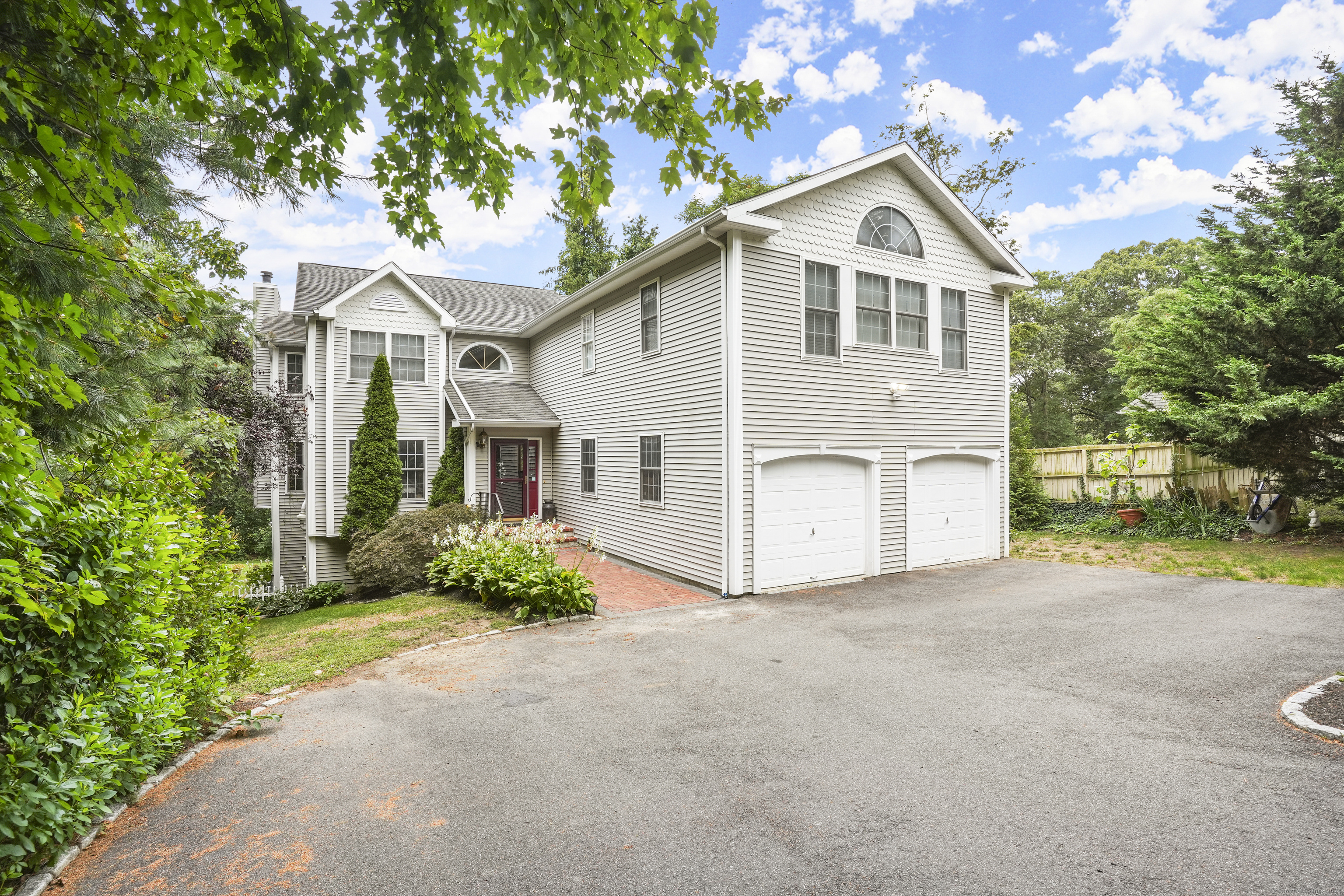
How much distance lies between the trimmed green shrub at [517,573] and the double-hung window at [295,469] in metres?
7.41

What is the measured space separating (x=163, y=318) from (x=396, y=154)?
10.4 ft

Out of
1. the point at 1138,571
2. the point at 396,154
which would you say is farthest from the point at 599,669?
the point at 1138,571

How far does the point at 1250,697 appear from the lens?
521 centimetres

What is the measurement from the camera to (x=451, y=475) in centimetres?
1488

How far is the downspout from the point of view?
9.55m

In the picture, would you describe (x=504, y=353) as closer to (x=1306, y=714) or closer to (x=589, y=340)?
(x=589, y=340)

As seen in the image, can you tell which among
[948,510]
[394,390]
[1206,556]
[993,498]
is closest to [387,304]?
[394,390]

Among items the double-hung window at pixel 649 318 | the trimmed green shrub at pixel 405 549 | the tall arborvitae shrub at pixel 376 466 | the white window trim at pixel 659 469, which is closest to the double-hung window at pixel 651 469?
the white window trim at pixel 659 469

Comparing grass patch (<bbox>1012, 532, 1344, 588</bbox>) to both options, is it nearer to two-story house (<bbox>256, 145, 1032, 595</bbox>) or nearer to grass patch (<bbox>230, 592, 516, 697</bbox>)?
two-story house (<bbox>256, 145, 1032, 595</bbox>)

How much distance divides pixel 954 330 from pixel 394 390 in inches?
515

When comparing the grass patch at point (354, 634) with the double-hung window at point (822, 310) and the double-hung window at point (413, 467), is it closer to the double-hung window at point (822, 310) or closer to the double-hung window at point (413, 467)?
the double-hung window at point (413, 467)

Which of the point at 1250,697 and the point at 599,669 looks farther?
the point at 599,669

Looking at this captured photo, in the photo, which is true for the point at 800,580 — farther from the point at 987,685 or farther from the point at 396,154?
the point at 396,154

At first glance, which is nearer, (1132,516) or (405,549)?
(405,549)
